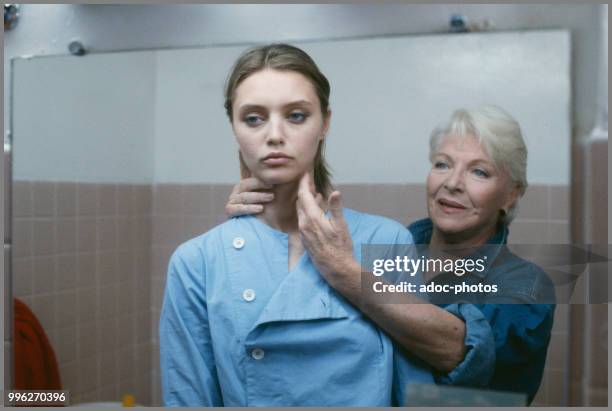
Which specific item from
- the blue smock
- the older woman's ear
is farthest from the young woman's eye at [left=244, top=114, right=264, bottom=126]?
the older woman's ear

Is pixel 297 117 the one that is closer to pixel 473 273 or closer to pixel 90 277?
pixel 473 273

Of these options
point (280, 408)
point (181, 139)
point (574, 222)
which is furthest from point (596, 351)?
point (181, 139)

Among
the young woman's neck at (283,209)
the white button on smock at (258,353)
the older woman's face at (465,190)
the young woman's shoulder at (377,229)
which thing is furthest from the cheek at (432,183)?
the white button on smock at (258,353)

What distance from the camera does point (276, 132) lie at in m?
1.54

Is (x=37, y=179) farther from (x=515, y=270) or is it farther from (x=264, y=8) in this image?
(x=515, y=270)

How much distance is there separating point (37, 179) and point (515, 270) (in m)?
1.29

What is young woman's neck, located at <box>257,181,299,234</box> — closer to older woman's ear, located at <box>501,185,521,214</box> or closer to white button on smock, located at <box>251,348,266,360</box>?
white button on smock, located at <box>251,348,266,360</box>

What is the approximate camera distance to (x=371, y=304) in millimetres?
1559

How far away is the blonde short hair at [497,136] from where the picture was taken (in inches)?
60.8

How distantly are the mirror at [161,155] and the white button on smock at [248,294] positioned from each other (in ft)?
0.67

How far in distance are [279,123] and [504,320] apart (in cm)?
71

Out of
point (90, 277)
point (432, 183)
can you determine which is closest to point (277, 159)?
point (432, 183)

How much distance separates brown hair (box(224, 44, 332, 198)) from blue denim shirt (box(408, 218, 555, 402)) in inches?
10.6

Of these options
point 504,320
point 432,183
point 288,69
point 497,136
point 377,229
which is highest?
point 288,69
